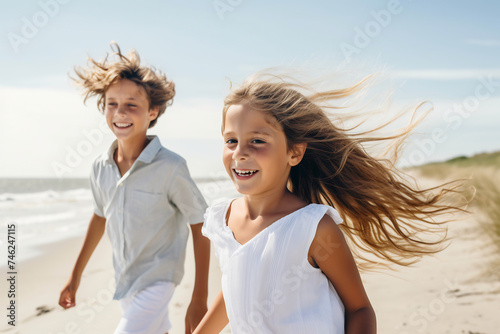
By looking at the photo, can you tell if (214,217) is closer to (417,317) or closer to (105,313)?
(417,317)

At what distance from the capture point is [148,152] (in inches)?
134

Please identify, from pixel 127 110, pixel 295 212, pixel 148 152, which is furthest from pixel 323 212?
pixel 127 110

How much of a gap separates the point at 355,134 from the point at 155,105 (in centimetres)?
172

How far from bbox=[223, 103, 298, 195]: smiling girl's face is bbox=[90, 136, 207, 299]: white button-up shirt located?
3.82 ft

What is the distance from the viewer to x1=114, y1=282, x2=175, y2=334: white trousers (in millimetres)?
3111

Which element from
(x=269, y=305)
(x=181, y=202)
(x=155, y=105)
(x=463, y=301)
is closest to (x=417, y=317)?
(x=463, y=301)

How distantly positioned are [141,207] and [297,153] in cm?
144

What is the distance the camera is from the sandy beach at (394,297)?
4938 mm

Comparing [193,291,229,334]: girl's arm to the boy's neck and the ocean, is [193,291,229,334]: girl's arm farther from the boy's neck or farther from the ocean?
the ocean

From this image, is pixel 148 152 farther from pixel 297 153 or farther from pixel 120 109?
pixel 297 153

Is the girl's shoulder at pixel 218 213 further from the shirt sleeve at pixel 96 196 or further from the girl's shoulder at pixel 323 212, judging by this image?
the shirt sleeve at pixel 96 196

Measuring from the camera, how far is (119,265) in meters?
3.36

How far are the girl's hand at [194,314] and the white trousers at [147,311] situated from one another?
29cm

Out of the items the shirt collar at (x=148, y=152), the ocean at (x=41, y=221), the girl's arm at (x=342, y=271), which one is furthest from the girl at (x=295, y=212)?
the ocean at (x=41, y=221)
